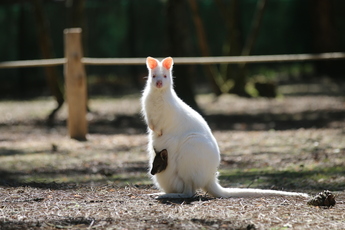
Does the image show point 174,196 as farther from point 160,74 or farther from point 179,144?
point 160,74

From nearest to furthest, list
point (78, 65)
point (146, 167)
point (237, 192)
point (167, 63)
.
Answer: point (237, 192) → point (167, 63) → point (146, 167) → point (78, 65)

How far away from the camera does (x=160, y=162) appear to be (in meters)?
4.81

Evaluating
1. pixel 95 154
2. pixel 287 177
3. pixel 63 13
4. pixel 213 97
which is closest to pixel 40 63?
pixel 95 154

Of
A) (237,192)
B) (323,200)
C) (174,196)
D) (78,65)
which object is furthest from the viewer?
(78,65)

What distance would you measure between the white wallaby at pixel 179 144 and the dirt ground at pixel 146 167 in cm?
16

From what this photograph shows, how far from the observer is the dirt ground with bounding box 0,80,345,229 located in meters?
4.08

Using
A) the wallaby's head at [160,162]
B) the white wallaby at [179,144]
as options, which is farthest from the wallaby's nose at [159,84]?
the wallaby's head at [160,162]

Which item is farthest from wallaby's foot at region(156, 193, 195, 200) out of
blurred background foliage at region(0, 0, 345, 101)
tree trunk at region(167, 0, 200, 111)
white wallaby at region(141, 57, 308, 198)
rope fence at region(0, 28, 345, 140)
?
blurred background foliage at region(0, 0, 345, 101)

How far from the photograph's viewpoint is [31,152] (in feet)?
26.5

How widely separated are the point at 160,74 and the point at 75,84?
13.3ft

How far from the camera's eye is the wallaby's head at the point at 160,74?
4902 millimetres

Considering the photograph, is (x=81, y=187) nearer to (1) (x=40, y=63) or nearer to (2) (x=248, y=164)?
(2) (x=248, y=164)

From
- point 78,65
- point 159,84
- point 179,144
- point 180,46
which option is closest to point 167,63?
point 159,84

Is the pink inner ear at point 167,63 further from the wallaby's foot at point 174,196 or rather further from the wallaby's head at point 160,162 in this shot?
the wallaby's foot at point 174,196
